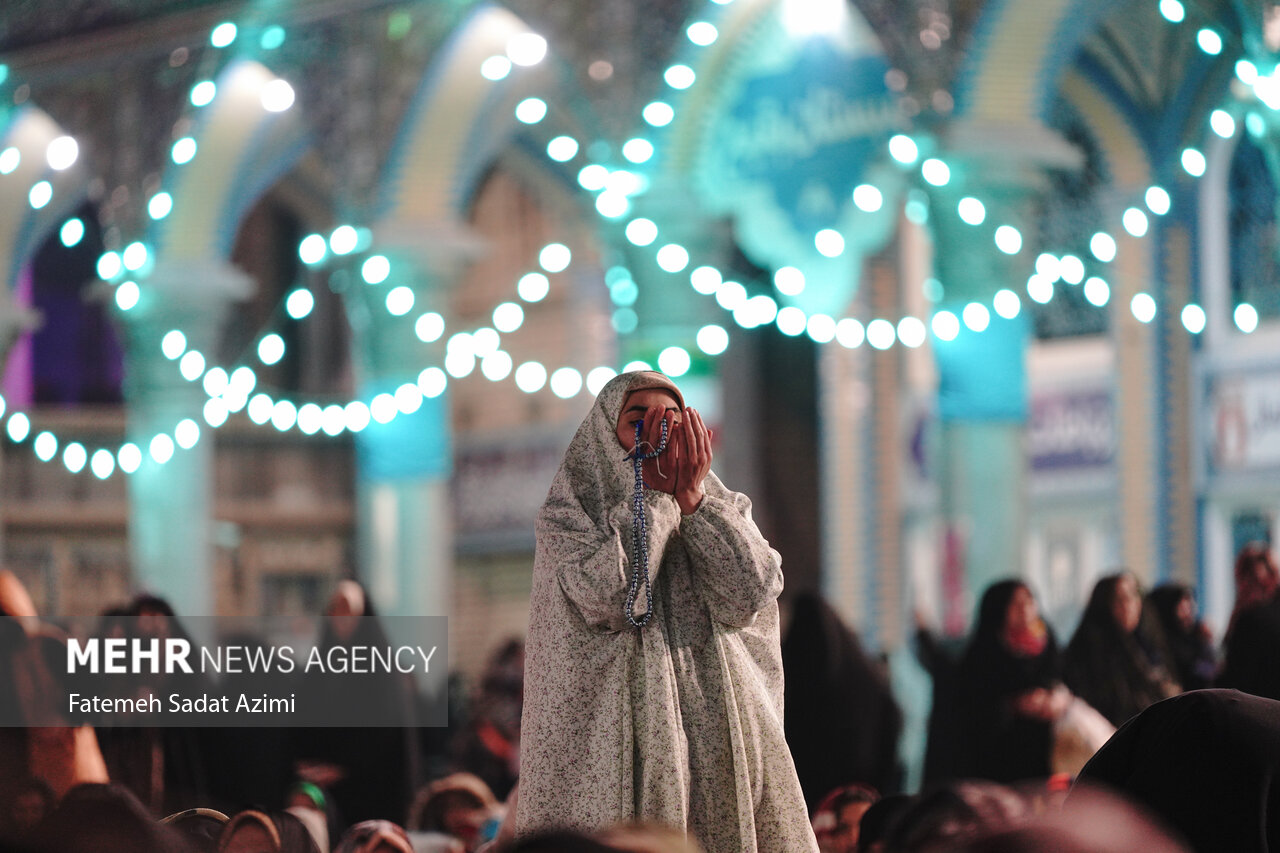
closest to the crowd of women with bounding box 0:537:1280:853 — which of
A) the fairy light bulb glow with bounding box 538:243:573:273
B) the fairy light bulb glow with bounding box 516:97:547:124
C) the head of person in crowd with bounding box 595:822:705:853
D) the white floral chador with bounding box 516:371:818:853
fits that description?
the white floral chador with bounding box 516:371:818:853

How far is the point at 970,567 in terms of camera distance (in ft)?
23.9

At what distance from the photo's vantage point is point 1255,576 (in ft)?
18.0

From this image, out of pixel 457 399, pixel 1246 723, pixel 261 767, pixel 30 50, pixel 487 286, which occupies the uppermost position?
pixel 30 50

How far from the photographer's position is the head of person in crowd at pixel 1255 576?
5.43 meters

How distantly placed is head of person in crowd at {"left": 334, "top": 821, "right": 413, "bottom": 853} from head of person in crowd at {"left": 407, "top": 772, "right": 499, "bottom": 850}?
1206mm

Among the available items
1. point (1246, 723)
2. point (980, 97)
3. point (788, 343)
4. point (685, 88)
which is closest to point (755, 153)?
point (685, 88)

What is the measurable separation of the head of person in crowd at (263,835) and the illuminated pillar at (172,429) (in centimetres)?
587

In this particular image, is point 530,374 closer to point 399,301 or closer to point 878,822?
point 399,301

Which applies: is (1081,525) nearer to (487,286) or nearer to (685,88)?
(685,88)

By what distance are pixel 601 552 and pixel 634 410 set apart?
23cm

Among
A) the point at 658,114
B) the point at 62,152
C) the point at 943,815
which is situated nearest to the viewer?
the point at 943,815

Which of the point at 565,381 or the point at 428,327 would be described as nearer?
the point at 565,381

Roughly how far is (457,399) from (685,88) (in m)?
6.45

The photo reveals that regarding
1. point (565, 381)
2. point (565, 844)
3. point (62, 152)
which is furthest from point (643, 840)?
point (62, 152)
